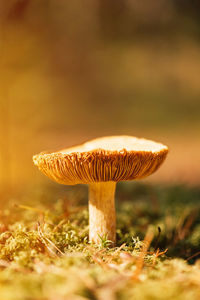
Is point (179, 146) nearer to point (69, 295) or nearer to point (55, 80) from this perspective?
point (55, 80)

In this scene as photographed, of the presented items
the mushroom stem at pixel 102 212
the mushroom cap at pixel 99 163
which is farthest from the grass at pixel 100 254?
the mushroom cap at pixel 99 163

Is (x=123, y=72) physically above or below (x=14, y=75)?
above

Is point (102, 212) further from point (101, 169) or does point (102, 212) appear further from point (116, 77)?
point (116, 77)

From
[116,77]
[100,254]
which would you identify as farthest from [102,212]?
[116,77]

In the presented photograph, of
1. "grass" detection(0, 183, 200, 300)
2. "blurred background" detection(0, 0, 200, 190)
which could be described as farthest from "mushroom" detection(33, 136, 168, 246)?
"blurred background" detection(0, 0, 200, 190)

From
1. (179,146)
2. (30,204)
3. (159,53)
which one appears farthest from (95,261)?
(159,53)

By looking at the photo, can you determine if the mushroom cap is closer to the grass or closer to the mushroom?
the mushroom
